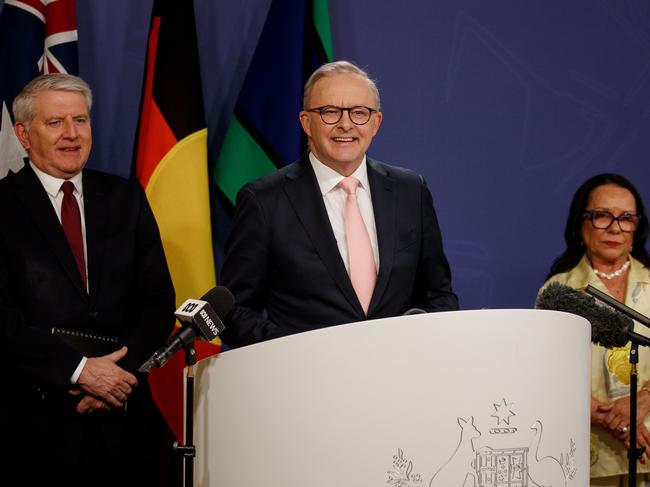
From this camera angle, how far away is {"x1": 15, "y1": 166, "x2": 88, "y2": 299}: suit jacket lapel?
315cm

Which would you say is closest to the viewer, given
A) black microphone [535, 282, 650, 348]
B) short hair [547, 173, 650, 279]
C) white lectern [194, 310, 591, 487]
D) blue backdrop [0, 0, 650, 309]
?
white lectern [194, 310, 591, 487]

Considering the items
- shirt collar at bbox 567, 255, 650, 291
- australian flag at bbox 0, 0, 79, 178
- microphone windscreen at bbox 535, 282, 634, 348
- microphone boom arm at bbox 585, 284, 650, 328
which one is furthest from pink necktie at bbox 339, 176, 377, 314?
australian flag at bbox 0, 0, 79, 178

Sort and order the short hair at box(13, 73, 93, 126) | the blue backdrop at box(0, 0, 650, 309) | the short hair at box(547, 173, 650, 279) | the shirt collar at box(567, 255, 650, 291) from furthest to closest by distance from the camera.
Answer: the blue backdrop at box(0, 0, 650, 309) < the short hair at box(547, 173, 650, 279) < the shirt collar at box(567, 255, 650, 291) < the short hair at box(13, 73, 93, 126)

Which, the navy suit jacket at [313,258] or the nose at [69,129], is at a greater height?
the nose at [69,129]

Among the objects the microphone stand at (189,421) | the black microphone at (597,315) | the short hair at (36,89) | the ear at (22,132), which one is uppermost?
the short hair at (36,89)

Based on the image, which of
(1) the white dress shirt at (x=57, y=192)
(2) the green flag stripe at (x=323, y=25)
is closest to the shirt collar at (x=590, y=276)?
(2) the green flag stripe at (x=323, y=25)

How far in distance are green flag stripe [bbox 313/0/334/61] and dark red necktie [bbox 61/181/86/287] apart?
4.28 ft

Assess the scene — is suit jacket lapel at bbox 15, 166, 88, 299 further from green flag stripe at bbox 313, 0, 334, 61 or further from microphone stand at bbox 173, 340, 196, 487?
green flag stripe at bbox 313, 0, 334, 61

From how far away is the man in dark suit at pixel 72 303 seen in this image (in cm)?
304

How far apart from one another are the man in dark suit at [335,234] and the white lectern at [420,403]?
0.65 m

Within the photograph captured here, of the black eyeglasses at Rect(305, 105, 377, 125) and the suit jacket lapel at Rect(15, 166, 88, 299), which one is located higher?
the black eyeglasses at Rect(305, 105, 377, 125)

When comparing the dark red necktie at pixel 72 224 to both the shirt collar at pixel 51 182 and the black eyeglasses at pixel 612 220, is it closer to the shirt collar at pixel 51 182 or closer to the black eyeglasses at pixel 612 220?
the shirt collar at pixel 51 182

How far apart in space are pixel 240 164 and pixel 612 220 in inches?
56.1

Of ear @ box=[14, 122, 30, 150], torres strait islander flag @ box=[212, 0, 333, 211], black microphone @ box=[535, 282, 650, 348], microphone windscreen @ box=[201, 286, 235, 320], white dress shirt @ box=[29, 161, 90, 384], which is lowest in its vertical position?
microphone windscreen @ box=[201, 286, 235, 320]
